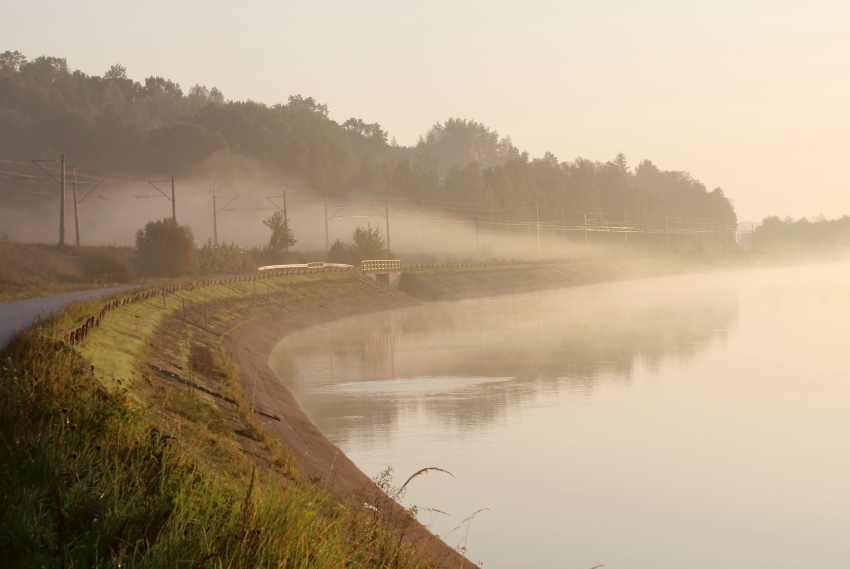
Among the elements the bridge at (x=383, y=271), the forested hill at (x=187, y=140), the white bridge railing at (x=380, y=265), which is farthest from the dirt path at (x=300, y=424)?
the forested hill at (x=187, y=140)

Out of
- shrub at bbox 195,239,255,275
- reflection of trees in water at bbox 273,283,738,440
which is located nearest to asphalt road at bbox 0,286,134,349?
reflection of trees in water at bbox 273,283,738,440

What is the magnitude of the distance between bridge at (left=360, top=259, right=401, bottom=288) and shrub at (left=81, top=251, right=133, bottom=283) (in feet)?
93.6

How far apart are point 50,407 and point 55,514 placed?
11.7ft

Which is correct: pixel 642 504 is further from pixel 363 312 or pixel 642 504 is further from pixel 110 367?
pixel 363 312

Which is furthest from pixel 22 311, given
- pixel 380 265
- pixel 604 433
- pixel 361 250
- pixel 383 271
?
pixel 361 250

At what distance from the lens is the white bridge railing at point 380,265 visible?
9044 cm

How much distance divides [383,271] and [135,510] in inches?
3243

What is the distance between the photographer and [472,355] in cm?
4794

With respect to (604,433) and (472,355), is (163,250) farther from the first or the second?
(604,433)

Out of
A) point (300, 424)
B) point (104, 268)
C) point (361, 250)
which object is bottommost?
point (300, 424)

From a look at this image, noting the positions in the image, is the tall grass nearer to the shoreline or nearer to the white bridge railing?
the shoreline

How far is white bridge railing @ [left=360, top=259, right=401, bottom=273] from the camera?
90438mm

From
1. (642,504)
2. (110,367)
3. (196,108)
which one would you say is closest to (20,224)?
(196,108)

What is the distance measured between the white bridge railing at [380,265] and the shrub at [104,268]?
2874 centimetres
